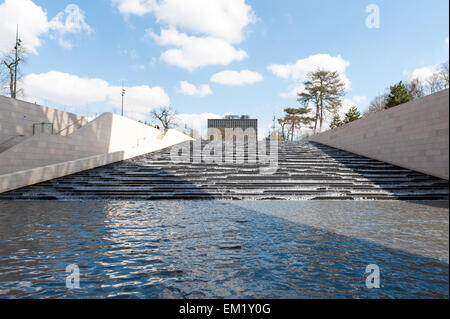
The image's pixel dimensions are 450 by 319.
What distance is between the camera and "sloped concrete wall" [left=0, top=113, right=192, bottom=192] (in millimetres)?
10993

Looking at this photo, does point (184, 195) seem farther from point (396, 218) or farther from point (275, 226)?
point (396, 218)

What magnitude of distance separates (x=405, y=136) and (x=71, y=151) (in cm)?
1589

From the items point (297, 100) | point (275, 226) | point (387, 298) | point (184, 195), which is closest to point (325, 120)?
point (297, 100)

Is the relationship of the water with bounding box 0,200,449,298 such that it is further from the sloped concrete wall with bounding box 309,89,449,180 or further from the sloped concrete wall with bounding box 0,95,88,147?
the sloped concrete wall with bounding box 0,95,88,147

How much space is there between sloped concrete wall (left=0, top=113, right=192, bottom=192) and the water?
15.8 feet

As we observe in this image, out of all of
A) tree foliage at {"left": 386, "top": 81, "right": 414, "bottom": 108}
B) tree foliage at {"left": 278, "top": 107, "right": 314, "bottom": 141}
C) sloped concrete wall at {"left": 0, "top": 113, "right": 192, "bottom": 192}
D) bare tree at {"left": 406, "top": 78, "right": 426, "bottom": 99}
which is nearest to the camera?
sloped concrete wall at {"left": 0, "top": 113, "right": 192, "bottom": 192}

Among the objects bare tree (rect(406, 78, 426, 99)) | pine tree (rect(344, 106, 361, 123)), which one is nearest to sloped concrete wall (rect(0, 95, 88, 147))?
pine tree (rect(344, 106, 361, 123))

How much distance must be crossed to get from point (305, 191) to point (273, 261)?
705 cm

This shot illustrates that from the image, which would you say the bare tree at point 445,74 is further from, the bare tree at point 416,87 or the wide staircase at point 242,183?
the wide staircase at point 242,183

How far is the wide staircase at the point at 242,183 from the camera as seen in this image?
32.0ft

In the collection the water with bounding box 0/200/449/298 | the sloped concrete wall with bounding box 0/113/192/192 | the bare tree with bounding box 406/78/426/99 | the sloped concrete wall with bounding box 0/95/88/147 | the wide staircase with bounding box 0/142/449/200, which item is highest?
the bare tree with bounding box 406/78/426/99

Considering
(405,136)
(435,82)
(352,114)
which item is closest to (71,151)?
(405,136)

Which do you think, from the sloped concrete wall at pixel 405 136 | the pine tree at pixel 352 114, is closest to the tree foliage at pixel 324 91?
the pine tree at pixel 352 114
